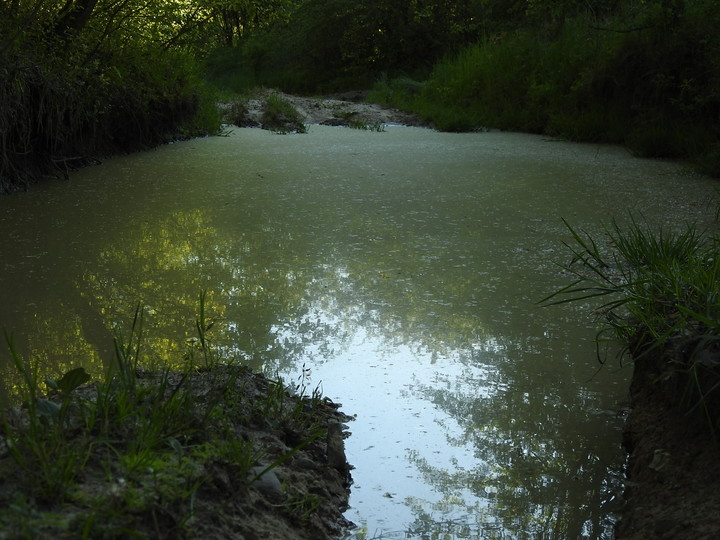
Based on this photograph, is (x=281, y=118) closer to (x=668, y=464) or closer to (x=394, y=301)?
(x=394, y=301)

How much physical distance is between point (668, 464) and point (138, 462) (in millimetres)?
880

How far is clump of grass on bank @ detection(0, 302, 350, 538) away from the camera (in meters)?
1.01

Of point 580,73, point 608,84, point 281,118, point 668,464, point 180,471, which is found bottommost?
point 668,464

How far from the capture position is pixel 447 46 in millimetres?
13203

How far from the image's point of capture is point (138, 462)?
1104mm

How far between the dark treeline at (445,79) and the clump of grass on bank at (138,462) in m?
2.45

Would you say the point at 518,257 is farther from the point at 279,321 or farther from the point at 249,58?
the point at 249,58

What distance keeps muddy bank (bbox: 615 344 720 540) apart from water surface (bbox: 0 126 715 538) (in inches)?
2.9

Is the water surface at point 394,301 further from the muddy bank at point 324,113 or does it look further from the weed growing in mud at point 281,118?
the muddy bank at point 324,113

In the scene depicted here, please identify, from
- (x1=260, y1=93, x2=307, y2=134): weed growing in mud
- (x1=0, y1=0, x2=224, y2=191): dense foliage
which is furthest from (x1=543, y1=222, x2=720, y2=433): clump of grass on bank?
(x1=260, y1=93, x2=307, y2=134): weed growing in mud

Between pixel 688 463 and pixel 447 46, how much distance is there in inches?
494

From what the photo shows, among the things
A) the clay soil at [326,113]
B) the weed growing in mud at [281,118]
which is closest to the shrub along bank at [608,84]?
the clay soil at [326,113]

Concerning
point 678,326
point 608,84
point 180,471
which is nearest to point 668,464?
point 678,326

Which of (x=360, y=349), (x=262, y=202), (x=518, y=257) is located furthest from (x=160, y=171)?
(x=360, y=349)
